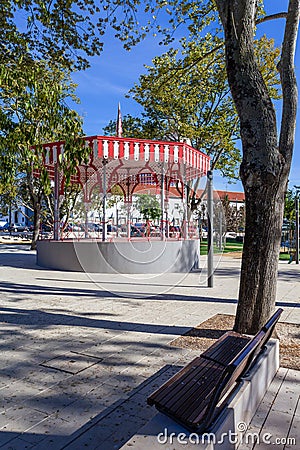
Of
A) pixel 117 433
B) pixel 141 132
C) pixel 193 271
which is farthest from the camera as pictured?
pixel 141 132

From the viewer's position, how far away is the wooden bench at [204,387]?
2305mm

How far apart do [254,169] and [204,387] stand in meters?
2.73

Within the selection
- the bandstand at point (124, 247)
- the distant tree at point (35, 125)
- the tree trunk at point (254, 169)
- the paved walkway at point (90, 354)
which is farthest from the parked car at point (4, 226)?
the tree trunk at point (254, 169)

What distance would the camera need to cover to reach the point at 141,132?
23.0 metres

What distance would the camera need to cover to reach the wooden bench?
230 cm

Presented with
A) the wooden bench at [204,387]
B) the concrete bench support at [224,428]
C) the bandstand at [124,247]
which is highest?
the bandstand at [124,247]

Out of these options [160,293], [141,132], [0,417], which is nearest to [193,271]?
[160,293]

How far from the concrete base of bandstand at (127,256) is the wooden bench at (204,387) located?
883 cm

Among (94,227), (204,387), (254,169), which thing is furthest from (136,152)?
(204,387)

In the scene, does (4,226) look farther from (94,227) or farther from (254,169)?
(254,169)

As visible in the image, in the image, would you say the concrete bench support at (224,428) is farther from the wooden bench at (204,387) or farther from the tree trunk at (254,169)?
the tree trunk at (254,169)

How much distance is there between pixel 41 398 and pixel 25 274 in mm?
9131

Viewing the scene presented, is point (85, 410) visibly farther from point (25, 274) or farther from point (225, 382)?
point (25, 274)

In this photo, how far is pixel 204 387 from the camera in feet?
8.99
